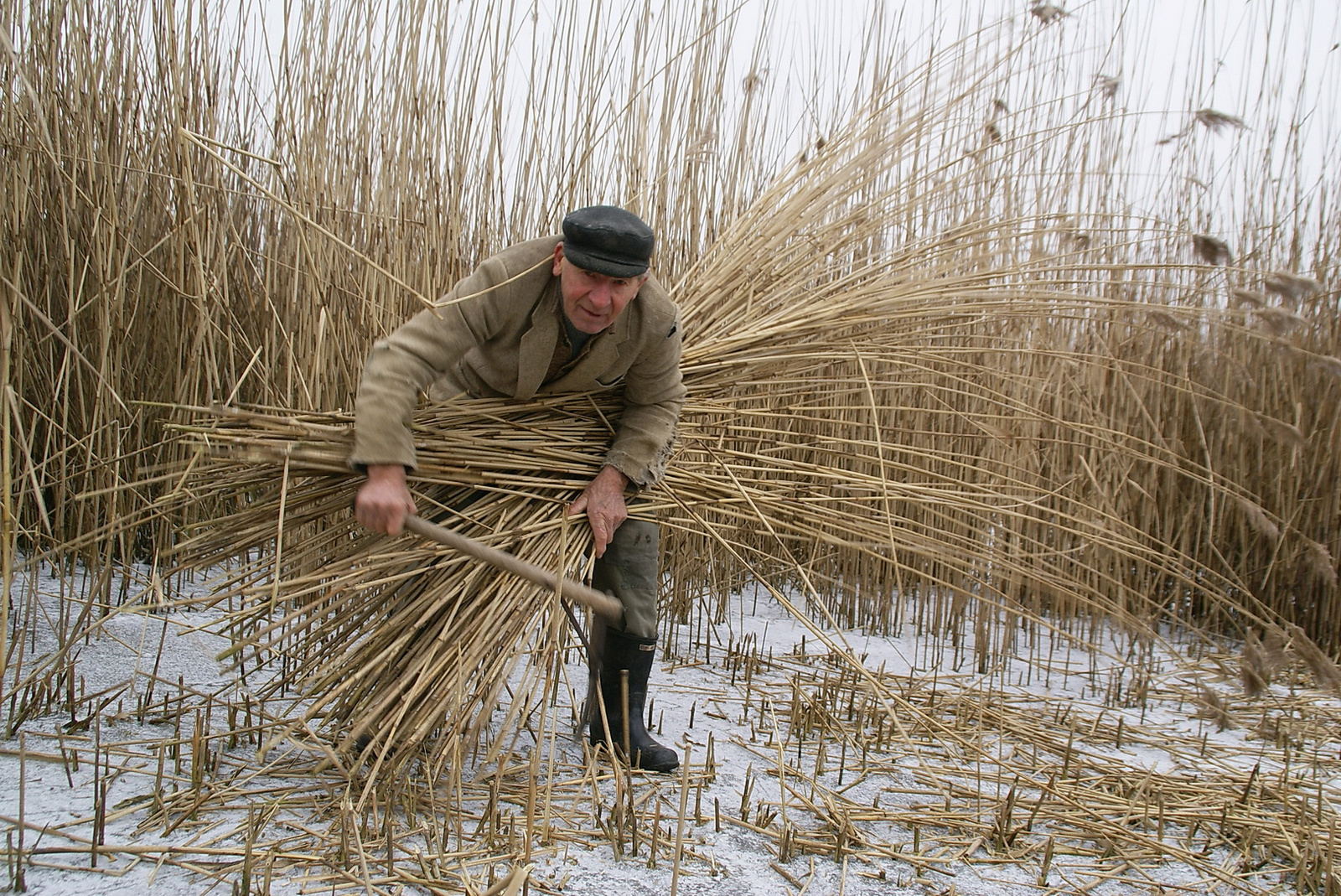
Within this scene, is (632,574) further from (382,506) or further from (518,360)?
(382,506)

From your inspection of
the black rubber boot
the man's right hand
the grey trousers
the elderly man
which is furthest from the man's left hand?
the man's right hand

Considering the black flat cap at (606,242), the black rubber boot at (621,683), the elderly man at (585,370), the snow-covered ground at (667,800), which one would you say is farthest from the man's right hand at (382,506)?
the black rubber boot at (621,683)

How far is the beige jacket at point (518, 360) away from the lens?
163cm

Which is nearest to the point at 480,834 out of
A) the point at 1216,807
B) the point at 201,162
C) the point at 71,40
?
the point at 1216,807

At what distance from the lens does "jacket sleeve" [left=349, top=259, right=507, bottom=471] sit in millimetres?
1609

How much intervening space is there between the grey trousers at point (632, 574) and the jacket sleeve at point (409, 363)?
535 millimetres

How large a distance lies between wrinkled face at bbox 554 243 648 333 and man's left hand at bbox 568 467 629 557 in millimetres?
301

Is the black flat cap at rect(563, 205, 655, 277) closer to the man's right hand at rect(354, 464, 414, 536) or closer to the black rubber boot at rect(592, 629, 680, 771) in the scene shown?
the man's right hand at rect(354, 464, 414, 536)

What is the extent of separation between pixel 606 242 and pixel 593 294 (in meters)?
0.10

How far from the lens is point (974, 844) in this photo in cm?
173

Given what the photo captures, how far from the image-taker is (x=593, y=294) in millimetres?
1780

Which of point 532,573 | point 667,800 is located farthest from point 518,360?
point 667,800

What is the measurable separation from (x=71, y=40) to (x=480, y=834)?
6.81 ft

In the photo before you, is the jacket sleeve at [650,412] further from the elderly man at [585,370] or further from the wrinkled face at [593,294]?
the wrinkled face at [593,294]
